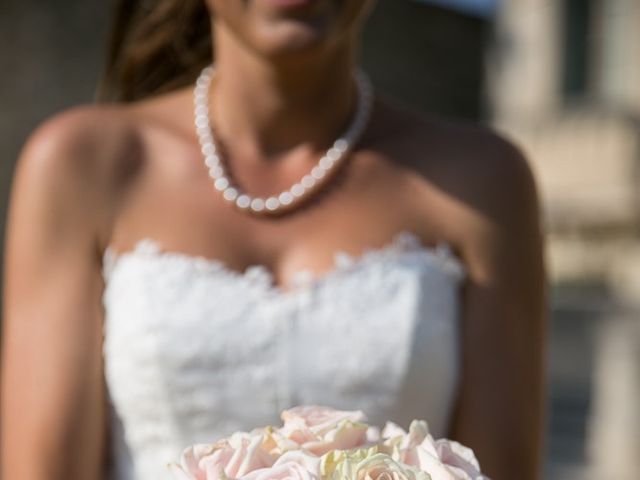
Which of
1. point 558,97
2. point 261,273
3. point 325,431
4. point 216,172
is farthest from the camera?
point 558,97

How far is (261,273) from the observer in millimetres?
2307

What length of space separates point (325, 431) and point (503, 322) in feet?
3.16

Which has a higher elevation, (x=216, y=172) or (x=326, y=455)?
(x=216, y=172)

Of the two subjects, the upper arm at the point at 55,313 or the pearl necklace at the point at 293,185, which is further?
the pearl necklace at the point at 293,185

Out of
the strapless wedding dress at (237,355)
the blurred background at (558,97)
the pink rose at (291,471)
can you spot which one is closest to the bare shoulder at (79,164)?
the strapless wedding dress at (237,355)

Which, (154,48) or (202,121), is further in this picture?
(154,48)

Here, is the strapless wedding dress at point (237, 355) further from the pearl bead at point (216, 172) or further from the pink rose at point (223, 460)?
the pink rose at point (223, 460)

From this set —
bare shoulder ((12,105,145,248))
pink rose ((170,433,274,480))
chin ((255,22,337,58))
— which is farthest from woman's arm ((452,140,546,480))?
pink rose ((170,433,274,480))

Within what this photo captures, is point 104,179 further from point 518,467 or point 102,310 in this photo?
point 518,467

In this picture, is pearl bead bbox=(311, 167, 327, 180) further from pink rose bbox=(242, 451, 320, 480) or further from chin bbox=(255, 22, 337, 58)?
pink rose bbox=(242, 451, 320, 480)

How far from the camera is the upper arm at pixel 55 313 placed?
7.39ft

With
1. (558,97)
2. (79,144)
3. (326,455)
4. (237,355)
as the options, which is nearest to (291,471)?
(326,455)

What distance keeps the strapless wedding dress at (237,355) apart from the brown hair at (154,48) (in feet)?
1.69

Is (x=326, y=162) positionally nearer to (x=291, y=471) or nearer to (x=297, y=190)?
(x=297, y=190)
